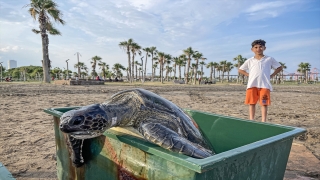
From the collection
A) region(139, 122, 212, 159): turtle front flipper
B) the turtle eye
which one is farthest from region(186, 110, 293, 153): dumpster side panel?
the turtle eye

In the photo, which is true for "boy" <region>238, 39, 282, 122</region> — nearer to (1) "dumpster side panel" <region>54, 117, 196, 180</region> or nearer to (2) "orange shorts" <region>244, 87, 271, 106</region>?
(2) "orange shorts" <region>244, 87, 271, 106</region>

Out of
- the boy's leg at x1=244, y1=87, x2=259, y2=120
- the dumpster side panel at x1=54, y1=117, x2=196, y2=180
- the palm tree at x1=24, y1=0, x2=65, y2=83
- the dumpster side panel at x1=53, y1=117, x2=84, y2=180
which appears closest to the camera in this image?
the dumpster side panel at x1=54, y1=117, x2=196, y2=180

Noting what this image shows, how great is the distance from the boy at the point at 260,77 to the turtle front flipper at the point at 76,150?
2.80 meters

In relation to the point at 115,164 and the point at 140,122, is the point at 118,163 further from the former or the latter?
the point at 140,122

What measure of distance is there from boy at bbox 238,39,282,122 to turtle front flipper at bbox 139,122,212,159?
2.54 m

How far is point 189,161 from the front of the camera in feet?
2.90

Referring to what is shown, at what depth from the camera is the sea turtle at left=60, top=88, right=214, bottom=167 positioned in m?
1.30

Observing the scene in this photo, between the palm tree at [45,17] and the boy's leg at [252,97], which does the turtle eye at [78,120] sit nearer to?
the boy's leg at [252,97]

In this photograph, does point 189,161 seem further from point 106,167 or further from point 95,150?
point 95,150

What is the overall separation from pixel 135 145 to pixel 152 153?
0.15 meters

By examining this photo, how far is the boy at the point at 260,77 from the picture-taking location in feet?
11.4

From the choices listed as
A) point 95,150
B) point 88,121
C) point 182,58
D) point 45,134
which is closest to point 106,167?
point 95,150

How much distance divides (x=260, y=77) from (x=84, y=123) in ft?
9.73

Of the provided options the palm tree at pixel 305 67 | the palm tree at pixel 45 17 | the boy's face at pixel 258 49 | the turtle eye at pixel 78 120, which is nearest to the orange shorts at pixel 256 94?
the boy's face at pixel 258 49
